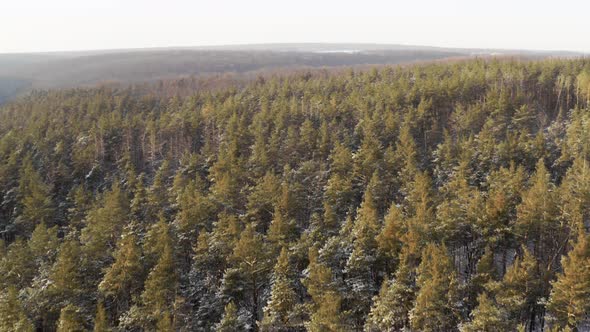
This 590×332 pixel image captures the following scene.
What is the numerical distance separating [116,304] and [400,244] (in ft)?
98.0

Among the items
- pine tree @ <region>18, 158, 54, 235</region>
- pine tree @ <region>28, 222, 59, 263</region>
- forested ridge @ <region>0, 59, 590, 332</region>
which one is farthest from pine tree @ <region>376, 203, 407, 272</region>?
pine tree @ <region>18, 158, 54, 235</region>

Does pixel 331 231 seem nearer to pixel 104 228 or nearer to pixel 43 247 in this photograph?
pixel 104 228

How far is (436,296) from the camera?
1364 inches

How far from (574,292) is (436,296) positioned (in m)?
10.00

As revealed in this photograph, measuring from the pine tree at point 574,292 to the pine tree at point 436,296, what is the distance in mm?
7460

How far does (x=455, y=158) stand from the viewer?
62.5 m

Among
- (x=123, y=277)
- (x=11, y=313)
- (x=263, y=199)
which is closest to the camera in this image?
(x=11, y=313)

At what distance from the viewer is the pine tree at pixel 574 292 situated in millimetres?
33000

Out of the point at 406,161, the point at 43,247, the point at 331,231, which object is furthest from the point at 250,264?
the point at 406,161

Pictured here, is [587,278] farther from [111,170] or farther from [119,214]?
[111,170]

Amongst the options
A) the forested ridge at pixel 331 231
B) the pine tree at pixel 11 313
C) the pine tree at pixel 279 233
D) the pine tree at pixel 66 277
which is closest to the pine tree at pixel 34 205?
the forested ridge at pixel 331 231

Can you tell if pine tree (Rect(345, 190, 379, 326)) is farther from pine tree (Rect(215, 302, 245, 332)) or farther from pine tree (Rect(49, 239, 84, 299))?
pine tree (Rect(49, 239, 84, 299))

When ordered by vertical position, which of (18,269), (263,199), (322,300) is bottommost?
(18,269)

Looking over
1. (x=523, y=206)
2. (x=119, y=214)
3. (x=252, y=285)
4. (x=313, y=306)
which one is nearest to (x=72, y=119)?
(x=119, y=214)
